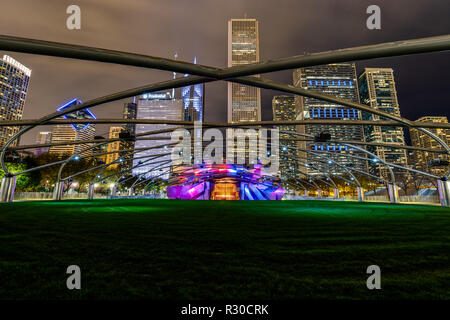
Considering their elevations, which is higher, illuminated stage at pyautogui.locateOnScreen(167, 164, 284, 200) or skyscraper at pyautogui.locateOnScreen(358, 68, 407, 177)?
skyscraper at pyautogui.locateOnScreen(358, 68, 407, 177)

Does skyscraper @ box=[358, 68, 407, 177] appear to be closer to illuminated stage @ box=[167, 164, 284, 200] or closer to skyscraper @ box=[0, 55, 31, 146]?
illuminated stage @ box=[167, 164, 284, 200]

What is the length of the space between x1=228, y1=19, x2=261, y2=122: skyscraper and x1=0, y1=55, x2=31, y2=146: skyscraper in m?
156

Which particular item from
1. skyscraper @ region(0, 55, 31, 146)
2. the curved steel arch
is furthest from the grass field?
skyscraper @ region(0, 55, 31, 146)

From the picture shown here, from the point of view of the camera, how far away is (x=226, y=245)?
397 cm

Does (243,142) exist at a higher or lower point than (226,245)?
higher

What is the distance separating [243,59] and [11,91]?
180 m

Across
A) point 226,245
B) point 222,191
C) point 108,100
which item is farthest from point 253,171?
point 226,245

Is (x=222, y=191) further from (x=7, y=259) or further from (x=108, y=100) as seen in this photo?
(x=7, y=259)

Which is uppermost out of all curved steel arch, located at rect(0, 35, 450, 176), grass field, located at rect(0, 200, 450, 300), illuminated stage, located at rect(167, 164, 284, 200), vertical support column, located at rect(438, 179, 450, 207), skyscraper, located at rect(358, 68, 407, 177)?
skyscraper, located at rect(358, 68, 407, 177)

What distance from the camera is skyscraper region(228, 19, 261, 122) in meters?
180

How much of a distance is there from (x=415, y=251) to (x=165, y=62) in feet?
23.2

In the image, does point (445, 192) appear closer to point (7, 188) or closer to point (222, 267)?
point (222, 267)

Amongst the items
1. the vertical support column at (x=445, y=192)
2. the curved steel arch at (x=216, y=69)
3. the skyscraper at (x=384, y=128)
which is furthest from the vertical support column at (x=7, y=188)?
the skyscraper at (x=384, y=128)
